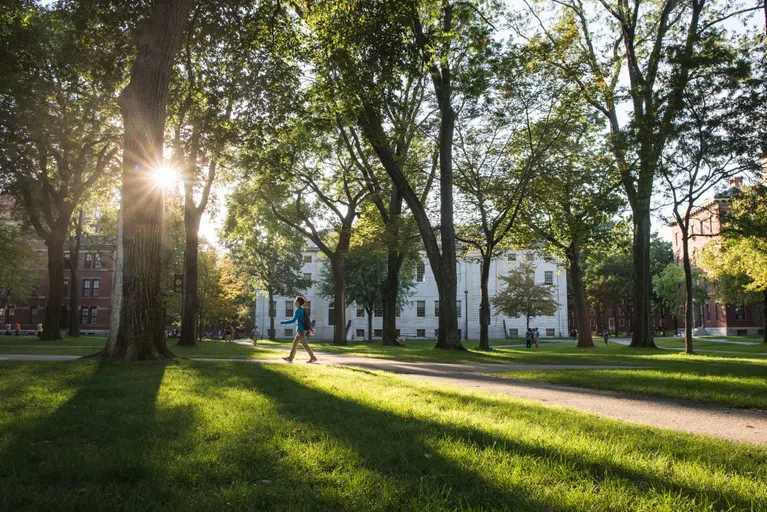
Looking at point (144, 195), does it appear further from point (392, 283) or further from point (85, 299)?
point (85, 299)

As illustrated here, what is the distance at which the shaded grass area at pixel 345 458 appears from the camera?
9.11 feet

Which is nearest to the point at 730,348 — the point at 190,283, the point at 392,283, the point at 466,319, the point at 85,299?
the point at 392,283

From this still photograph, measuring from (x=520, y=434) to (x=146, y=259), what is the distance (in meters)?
8.58

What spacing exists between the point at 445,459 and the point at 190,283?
68.5 feet

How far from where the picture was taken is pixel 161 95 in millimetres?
10617

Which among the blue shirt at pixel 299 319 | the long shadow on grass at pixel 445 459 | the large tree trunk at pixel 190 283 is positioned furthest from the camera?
the large tree trunk at pixel 190 283

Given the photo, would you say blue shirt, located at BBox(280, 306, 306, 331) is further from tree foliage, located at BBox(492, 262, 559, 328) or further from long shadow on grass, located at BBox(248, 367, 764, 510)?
tree foliage, located at BBox(492, 262, 559, 328)

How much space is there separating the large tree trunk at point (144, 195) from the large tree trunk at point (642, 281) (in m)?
21.4

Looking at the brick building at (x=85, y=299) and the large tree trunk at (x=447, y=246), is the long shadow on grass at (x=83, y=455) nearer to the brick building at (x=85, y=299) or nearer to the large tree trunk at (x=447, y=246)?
the large tree trunk at (x=447, y=246)

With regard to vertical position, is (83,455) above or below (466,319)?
above

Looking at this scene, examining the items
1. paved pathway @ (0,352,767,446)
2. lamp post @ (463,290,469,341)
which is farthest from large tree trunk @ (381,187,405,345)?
lamp post @ (463,290,469,341)

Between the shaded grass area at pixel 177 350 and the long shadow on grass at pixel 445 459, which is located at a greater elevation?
the long shadow on grass at pixel 445 459

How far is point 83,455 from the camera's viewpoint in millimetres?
3420

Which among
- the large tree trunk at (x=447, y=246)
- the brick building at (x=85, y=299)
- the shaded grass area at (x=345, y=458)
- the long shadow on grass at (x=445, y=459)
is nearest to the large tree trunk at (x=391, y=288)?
the large tree trunk at (x=447, y=246)
